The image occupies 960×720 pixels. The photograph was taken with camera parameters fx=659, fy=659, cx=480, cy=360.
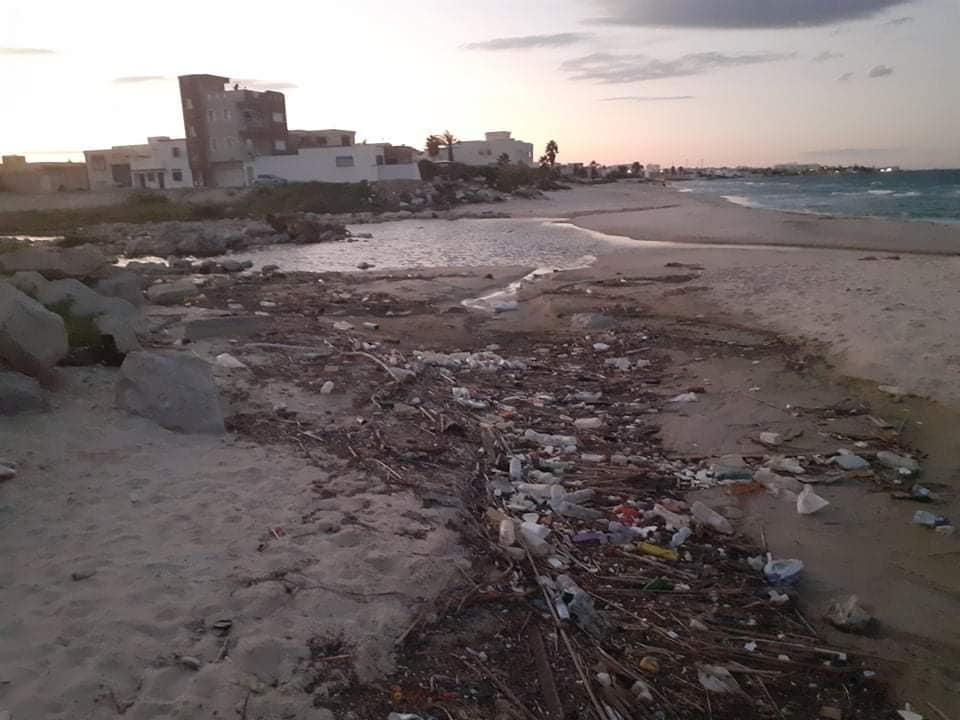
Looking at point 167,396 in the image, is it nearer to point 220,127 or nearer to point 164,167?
point 220,127

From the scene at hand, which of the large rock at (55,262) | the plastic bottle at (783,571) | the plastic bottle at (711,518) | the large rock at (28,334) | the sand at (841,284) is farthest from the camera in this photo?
the large rock at (55,262)

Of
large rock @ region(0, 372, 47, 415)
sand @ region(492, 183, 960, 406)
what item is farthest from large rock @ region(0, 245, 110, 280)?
sand @ region(492, 183, 960, 406)

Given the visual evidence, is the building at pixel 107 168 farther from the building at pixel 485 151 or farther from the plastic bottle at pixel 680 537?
the plastic bottle at pixel 680 537

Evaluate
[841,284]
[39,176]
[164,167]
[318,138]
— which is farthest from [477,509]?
[39,176]

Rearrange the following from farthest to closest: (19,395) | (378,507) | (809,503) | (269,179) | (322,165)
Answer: (322,165) < (269,179) < (19,395) < (809,503) < (378,507)

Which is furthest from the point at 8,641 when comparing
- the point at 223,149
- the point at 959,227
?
the point at 223,149

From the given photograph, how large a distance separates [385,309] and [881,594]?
9661mm

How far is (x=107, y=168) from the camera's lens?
2566 inches

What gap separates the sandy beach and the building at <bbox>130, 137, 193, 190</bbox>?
51475mm

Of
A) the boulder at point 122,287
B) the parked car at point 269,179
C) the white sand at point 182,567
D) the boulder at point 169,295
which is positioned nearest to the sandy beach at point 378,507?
Result: the white sand at point 182,567

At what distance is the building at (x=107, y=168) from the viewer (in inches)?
2530

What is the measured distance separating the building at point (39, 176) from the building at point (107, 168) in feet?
3.76

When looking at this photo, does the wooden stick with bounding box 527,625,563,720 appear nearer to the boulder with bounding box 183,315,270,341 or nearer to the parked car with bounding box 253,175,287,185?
the boulder with bounding box 183,315,270,341

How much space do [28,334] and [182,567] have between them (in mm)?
3140
